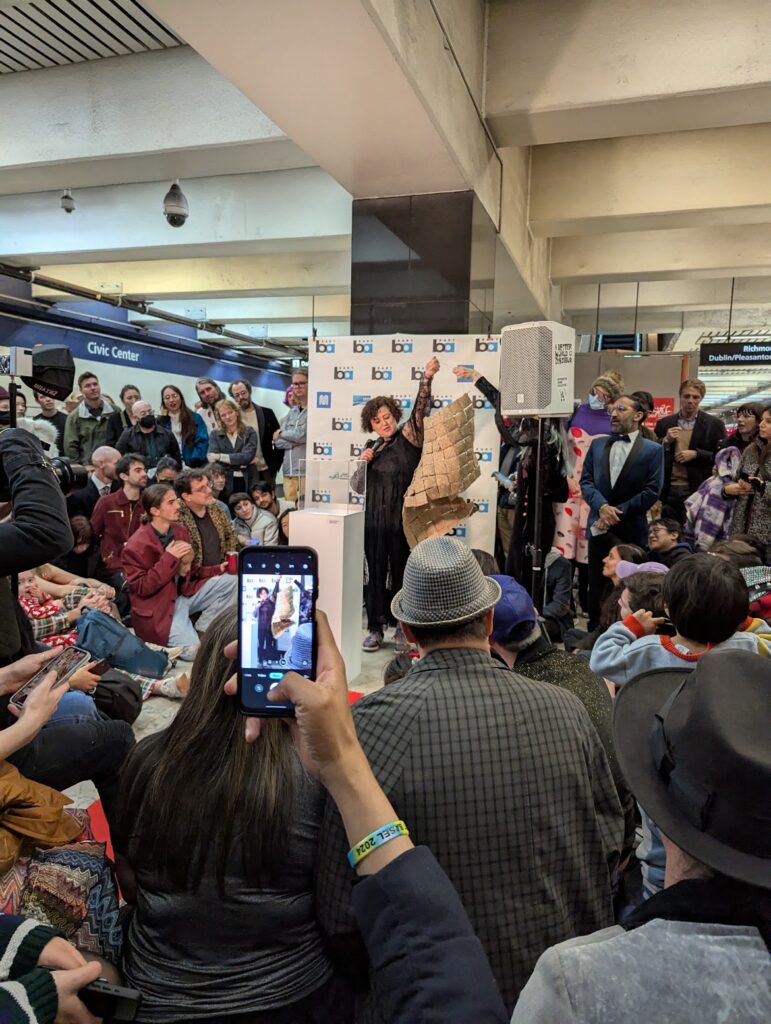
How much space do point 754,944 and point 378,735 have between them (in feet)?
2.16

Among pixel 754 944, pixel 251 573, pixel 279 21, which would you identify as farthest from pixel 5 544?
pixel 279 21

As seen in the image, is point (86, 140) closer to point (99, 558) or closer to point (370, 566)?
point (99, 558)

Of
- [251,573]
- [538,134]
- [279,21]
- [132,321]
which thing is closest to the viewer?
[251,573]

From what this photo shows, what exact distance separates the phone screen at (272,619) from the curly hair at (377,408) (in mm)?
3611

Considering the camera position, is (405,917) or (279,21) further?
(279,21)

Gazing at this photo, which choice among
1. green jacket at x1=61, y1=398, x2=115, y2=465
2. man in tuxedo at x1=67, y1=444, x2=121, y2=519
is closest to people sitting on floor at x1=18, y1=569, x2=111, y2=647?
man in tuxedo at x1=67, y1=444, x2=121, y2=519

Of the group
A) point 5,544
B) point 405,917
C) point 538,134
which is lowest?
point 405,917

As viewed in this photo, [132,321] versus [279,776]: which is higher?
[132,321]

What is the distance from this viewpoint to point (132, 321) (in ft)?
38.0

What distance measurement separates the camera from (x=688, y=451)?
5.45 m

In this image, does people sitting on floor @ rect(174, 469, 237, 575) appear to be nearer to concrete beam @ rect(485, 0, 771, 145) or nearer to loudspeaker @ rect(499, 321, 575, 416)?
loudspeaker @ rect(499, 321, 575, 416)

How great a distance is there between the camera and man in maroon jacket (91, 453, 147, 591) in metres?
4.66

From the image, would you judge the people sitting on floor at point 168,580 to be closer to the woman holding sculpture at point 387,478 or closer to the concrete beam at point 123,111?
the woman holding sculpture at point 387,478

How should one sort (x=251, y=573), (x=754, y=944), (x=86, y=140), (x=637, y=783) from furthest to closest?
Result: (x=86, y=140), (x=251, y=573), (x=637, y=783), (x=754, y=944)
